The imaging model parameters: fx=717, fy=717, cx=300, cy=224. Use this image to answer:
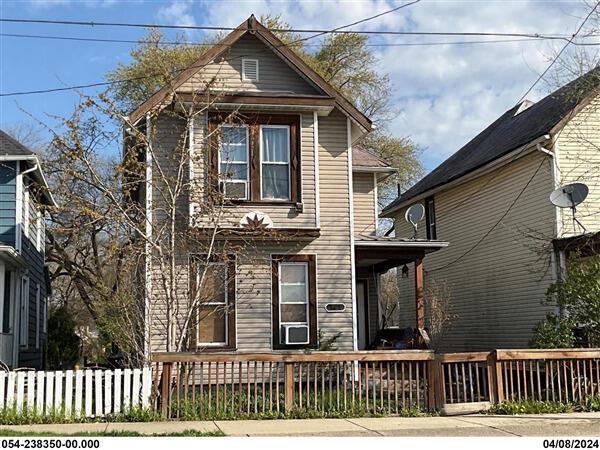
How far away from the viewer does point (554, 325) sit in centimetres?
1583

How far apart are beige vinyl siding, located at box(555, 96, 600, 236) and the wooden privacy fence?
7753 millimetres

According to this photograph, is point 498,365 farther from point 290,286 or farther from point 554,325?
point 290,286

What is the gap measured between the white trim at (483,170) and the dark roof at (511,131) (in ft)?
0.35

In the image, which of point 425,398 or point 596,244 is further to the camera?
point 596,244

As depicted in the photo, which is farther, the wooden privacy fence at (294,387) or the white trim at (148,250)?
the white trim at (148,250)

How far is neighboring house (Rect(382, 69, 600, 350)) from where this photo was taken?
18.3m

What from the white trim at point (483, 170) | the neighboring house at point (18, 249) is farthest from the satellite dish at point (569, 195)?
the neighboring house at point (18, 249)

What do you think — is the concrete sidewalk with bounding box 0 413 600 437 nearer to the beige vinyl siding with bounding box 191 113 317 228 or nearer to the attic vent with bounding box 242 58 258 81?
the beige vinyl siding with bounding box 191 113 317 228

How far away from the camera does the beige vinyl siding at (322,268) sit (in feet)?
52.1

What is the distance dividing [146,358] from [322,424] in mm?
3537

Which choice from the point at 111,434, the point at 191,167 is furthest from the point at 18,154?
the point at 111,434

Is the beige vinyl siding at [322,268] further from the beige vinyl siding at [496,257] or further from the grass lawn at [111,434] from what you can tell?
the beige vinyl siding at [496,257]
